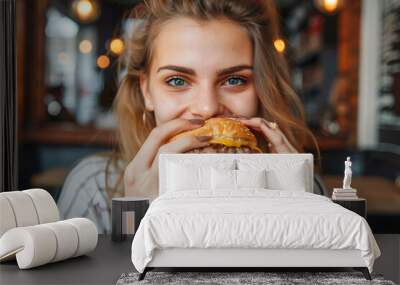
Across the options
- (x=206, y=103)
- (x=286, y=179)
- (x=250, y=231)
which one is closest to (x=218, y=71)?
(x=206, y=103)

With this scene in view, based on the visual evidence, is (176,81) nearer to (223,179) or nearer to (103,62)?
(103,62)

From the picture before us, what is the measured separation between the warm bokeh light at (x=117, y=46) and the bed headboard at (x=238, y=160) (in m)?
1.08

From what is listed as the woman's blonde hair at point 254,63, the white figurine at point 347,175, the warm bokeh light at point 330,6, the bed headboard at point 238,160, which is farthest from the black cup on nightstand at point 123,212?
the warm bokeh light at point 330,6

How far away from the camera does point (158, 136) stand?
6227mm

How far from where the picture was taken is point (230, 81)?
619cm

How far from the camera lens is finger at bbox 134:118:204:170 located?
6.17 metres

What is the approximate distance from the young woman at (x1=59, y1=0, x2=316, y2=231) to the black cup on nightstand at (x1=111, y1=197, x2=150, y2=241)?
15.3 inches

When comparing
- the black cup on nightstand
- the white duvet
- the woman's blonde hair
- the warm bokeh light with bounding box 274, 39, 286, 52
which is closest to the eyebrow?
the woman's blonde hair

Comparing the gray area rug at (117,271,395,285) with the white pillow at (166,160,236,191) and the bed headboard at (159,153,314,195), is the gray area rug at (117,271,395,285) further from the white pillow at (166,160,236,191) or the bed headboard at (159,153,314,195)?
the bed headboard at (159,153,314,195)

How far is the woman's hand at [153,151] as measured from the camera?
6176 millimetres

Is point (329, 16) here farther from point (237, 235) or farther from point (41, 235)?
point (41, 235)

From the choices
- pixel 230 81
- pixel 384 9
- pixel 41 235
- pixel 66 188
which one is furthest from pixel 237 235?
pixel 384 9

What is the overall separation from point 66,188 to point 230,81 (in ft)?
6.05

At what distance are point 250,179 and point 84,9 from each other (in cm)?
230
